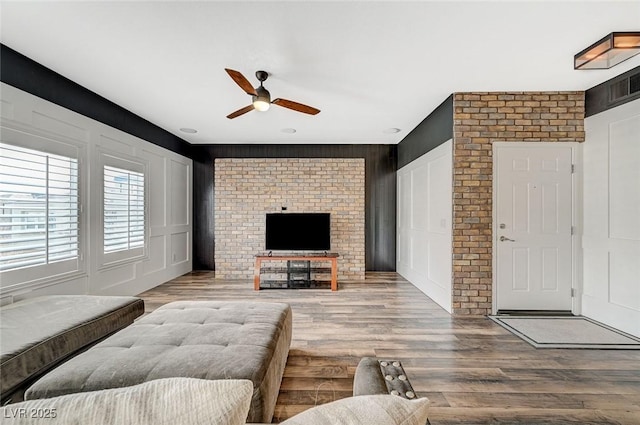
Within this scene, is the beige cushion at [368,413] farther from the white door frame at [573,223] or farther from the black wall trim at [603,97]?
the black wall trim at [603,97]

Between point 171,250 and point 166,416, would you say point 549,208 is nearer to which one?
point 166,416

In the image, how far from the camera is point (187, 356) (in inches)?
56.8

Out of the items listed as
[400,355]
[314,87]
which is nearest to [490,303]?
[400,355]

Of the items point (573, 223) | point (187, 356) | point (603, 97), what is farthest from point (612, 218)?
point (187, 356)

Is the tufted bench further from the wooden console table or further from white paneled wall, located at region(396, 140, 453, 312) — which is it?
the wooden console table

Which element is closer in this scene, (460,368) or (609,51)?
(460,368)

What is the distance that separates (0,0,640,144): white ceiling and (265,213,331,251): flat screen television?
87.5 inches

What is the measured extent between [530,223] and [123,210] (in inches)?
207

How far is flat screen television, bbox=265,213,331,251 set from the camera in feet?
17.7

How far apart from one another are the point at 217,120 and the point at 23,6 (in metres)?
2.49

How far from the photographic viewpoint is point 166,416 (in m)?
0.53

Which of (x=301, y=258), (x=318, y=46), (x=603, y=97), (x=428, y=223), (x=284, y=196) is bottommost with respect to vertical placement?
(x=301, y=258)

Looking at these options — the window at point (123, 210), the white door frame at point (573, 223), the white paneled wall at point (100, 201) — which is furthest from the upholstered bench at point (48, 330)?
the white door frame at point (573, 223)

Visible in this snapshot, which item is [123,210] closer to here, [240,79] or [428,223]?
[240,79]
